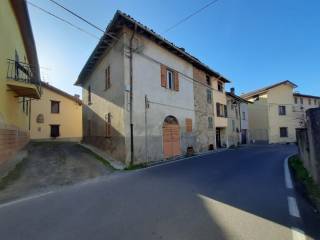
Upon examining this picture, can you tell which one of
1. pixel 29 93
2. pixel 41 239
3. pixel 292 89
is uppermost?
pixel 292 89

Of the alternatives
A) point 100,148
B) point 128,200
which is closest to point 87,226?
point 128,200

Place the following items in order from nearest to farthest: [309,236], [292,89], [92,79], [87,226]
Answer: [309,236] < [87,226] < [92,79] < [292,89]

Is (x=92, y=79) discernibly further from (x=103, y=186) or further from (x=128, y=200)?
(x=128, y=200)

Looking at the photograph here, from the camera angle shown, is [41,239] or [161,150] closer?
[41,239]

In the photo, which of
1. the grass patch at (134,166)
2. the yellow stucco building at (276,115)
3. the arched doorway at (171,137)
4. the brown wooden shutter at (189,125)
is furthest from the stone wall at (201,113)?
the yellow stucco building at (276,115)

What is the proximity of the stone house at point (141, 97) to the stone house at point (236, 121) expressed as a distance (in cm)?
876

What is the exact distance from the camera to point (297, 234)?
3559 millimetres

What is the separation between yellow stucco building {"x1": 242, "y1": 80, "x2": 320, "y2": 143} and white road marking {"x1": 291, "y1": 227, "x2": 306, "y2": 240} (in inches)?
1334

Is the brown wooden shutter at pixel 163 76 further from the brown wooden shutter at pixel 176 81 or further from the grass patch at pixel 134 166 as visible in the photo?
the grass patch at pixel 134 166

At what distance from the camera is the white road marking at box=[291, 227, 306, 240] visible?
3.44m

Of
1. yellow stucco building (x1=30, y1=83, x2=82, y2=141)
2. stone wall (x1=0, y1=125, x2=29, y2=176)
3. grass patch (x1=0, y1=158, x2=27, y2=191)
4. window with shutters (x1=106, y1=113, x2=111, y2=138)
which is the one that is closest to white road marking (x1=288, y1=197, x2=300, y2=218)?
grass patch (x1=0, y1=158, x2=27, y2=191)

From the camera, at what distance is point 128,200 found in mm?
5629

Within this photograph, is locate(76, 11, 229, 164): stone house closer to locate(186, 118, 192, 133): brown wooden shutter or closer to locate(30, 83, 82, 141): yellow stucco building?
locate(186, 118, 192, 133): brown wooden shutter

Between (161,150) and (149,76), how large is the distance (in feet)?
16.0
